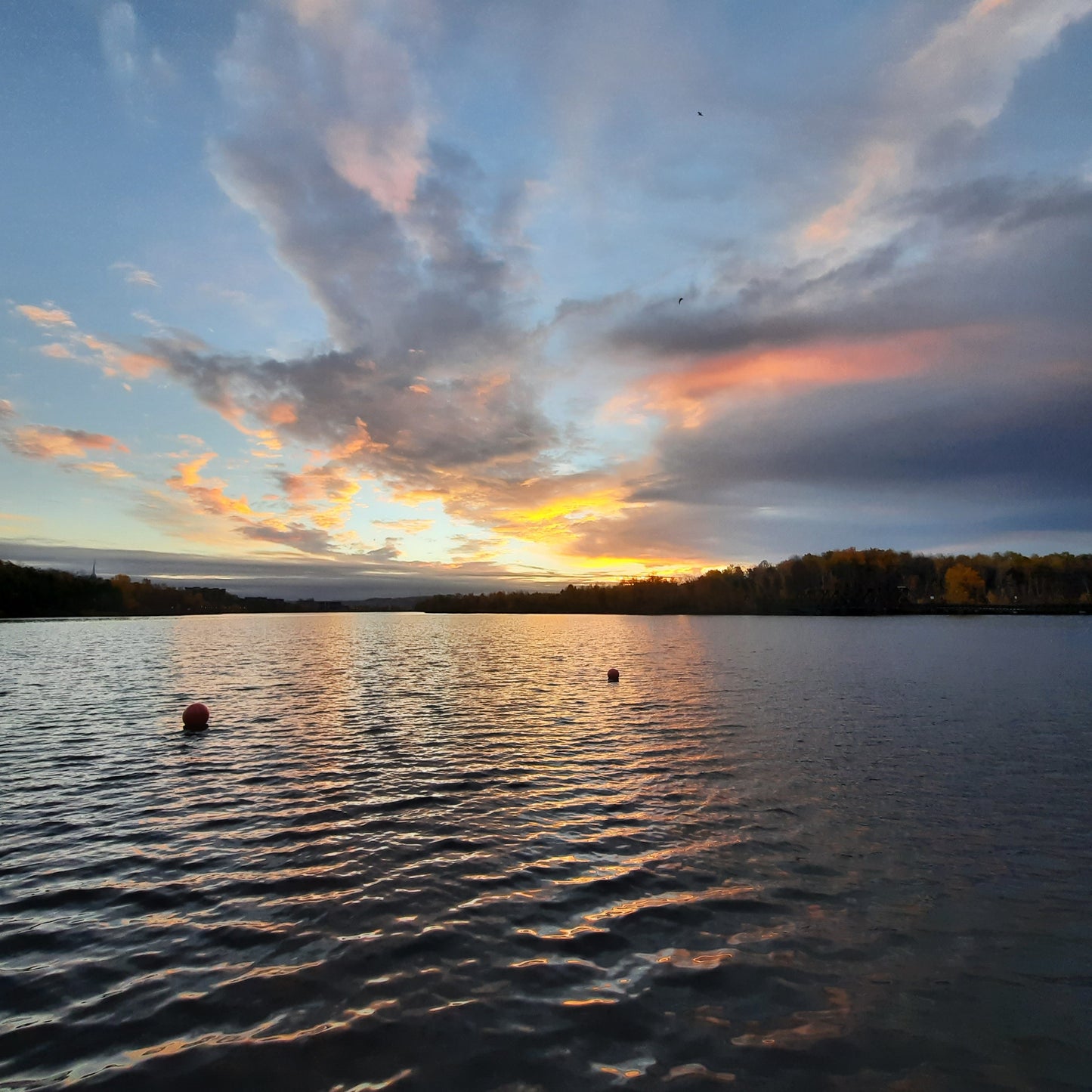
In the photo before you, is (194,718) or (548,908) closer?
(548,908)

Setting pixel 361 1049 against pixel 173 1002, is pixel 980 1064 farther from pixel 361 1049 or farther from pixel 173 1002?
pixel 173 1002

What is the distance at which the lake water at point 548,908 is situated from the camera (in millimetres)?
8188

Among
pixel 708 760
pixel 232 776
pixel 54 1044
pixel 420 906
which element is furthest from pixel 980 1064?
pixel 232 776

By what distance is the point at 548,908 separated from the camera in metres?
12.2

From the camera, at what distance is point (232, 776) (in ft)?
74.6

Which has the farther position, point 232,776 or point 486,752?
point 486,752

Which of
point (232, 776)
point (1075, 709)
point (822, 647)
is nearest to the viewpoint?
point (232, 776)

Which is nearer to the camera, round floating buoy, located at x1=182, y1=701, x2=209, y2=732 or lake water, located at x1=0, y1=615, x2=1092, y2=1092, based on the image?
lake water, located at x1=0, y1=615, x2=1092, y2=1092

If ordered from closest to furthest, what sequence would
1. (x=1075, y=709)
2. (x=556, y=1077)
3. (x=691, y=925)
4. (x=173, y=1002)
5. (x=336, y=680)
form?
(x=556, y=1077) → (x=173, y=1002) → (x=691, y=925) → (x=1075, y=709) → (x=336, y=680)

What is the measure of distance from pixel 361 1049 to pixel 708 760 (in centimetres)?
1842

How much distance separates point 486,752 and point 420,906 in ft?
45.6

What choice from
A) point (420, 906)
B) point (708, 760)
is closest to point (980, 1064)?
point (420, 906)

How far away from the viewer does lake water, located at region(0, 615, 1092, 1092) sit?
8188 mm

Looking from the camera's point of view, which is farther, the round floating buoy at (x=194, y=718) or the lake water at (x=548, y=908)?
the round floating buoy at (x=194, y=718)
